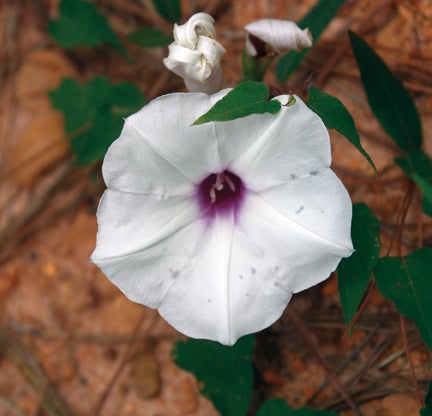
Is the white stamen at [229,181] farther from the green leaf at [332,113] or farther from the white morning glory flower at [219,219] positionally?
the green leaf at [332,113]

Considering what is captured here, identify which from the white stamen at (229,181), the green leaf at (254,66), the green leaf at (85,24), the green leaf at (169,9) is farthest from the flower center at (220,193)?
the green leaf at (85,24)

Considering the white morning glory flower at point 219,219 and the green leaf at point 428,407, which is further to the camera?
the green leaf at point 428,407

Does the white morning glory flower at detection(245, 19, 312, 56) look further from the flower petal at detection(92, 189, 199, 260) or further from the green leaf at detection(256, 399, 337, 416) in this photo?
the green leaf at detection(256, 399, 337, 416)

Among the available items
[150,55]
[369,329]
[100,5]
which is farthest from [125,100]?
[369,329]

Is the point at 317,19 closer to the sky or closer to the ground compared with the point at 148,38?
closer to the sky

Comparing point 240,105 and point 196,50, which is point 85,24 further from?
point 240,105

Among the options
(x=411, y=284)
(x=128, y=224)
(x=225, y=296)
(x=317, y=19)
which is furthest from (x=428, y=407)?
(x=317, y=19)
